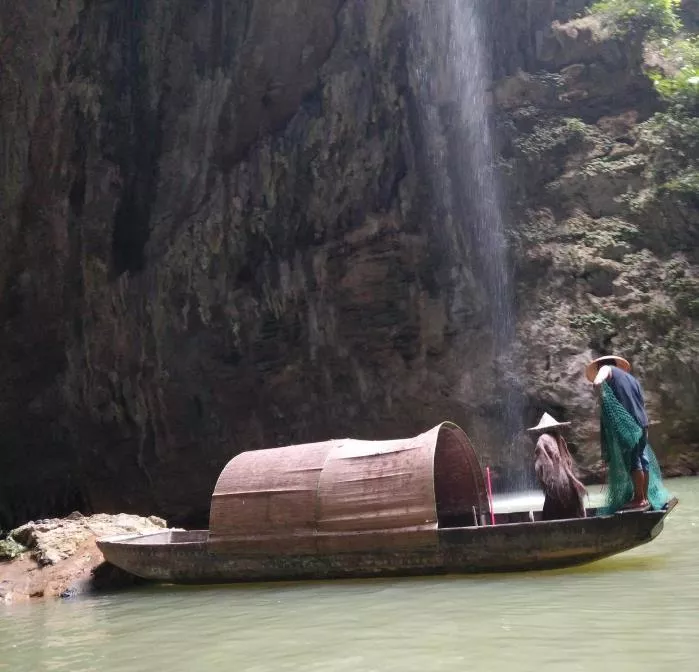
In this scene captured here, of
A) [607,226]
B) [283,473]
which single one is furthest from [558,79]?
[283,473]

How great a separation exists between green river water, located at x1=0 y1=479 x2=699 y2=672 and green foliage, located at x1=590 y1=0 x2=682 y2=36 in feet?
43.4

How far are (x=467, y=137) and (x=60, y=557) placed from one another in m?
12.0

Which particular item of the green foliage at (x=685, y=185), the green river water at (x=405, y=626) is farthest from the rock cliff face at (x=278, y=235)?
the green river water at (x=405, y=626)

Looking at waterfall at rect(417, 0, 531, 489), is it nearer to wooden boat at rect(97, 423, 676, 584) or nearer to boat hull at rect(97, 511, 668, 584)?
wooden boat at rect(97, 423, 676, 584)

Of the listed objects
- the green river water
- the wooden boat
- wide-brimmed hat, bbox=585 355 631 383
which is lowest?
the green river water

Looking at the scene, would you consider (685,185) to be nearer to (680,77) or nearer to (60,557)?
(680,77)

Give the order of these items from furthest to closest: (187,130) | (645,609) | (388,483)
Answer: (187,130), (388,483), (645,609)

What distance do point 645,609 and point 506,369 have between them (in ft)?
34.5

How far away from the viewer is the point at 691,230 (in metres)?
14.7

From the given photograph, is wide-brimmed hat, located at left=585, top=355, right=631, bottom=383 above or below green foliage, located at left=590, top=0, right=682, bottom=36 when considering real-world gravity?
below

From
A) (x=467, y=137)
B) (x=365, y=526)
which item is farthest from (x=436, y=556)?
(x=467, y=137)

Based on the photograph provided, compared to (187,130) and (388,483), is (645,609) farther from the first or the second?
(187,130)

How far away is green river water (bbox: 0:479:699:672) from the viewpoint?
352cm

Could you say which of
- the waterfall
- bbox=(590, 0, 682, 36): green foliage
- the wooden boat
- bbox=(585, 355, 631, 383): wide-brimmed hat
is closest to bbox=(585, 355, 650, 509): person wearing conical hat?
bbox=(585, 355, 631, 383): wide-brimmed hat
